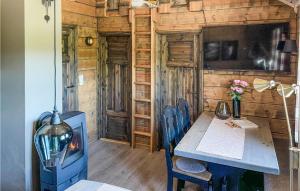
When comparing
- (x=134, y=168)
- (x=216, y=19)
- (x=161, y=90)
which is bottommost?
(x=134, y=168)

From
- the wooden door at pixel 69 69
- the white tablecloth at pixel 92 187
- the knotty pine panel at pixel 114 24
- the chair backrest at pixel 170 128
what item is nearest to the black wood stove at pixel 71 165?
the white tablecloth at pixel 92 187

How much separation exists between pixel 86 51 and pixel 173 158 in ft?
7.87

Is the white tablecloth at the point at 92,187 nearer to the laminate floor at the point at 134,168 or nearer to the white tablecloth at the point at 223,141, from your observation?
the white tablecloth at the point at 223,141

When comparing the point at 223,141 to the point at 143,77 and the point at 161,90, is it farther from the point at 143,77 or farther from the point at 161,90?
the point at 143,77

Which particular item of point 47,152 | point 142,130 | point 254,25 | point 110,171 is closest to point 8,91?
point 47,152

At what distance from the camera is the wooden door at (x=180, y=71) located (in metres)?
4.07

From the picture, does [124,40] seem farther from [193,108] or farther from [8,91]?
[8,91]

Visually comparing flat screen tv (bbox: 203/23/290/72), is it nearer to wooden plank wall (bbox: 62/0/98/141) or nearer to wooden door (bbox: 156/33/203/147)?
wooden door (bbox: 156/33/203/147)

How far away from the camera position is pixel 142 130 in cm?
456

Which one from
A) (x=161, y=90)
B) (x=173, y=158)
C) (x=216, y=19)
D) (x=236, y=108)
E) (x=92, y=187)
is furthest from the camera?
(x=161, y=90)

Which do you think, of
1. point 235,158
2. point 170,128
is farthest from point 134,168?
point 235,158

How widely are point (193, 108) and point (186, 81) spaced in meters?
0.42

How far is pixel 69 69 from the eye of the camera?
4.18 meters

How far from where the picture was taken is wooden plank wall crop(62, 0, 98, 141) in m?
4.12
